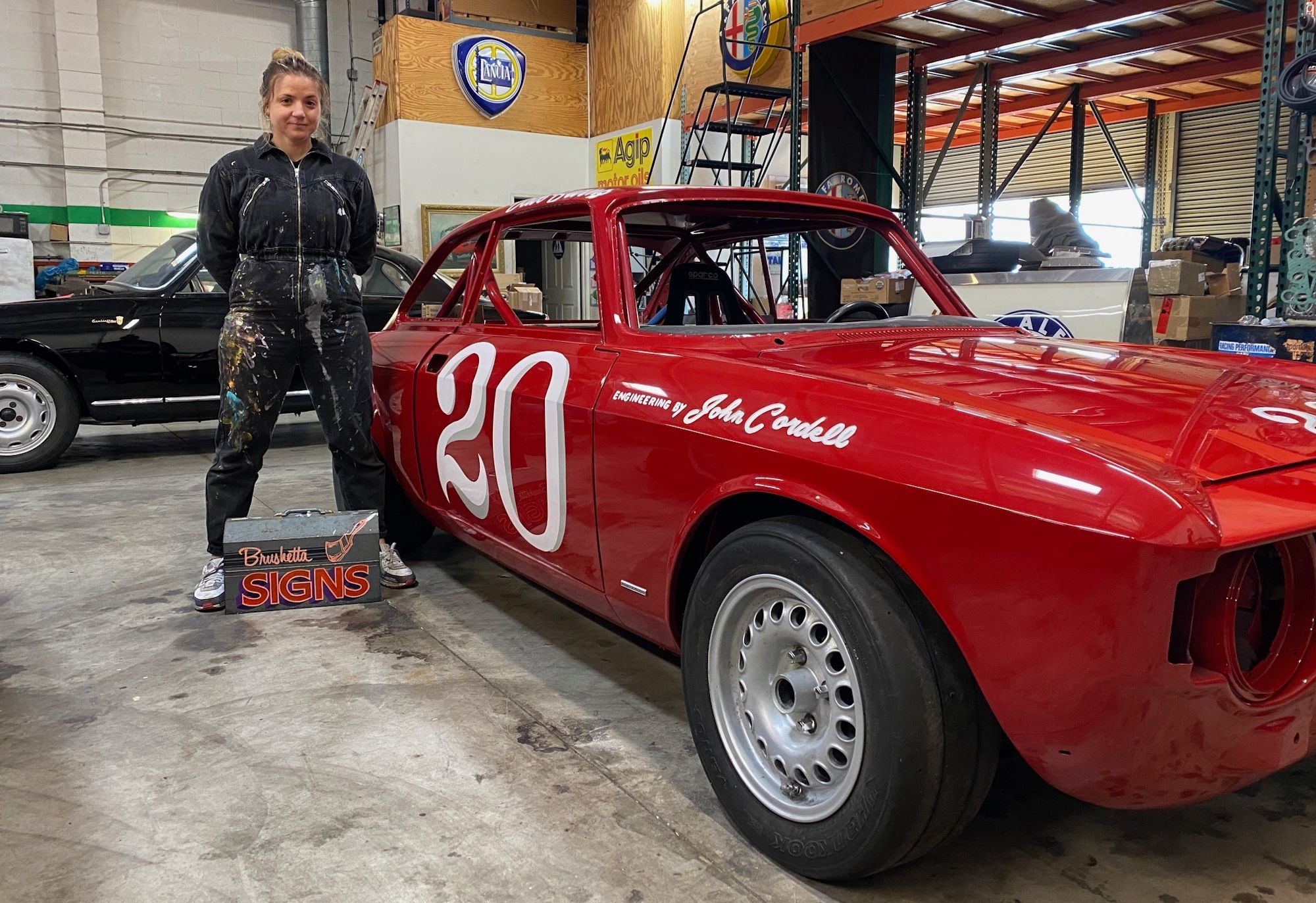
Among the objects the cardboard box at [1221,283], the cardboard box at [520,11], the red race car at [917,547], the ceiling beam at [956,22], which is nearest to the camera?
the red race car at [917,547]

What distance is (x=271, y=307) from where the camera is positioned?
134 inches

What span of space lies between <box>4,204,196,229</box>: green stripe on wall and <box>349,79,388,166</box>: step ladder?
2767mm

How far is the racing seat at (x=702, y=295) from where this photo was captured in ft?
11.6

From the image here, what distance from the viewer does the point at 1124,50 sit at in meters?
8.12

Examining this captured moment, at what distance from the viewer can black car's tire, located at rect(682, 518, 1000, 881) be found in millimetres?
1560

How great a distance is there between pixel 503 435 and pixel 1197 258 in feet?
13.3

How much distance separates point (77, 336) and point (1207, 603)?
260 inches

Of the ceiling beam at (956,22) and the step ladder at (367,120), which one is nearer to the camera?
the ceiling beam at (956,22)

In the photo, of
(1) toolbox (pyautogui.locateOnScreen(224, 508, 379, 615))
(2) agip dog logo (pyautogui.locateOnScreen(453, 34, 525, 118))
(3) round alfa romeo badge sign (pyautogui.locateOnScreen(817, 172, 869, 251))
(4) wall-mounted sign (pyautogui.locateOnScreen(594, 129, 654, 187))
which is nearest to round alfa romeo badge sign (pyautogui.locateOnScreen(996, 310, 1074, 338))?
(3) round alfa romeo badge sign (pyautogui.locateOnScreen(817, 172, 869, 251))

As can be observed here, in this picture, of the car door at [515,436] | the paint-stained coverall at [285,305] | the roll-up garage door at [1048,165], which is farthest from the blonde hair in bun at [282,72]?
the roll-up garage door at [1048,165]

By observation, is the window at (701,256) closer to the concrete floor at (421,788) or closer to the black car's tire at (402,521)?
the concrete floor at (421,788)

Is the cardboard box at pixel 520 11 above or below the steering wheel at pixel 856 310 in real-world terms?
above

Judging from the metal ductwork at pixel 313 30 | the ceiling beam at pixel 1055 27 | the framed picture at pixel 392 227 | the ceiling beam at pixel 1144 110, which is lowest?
the framed picture at pixel 392 227

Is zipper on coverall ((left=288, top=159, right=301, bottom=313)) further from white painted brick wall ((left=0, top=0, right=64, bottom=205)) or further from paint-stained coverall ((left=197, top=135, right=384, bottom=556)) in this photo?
white painted brick wall ((left=0, top=0, right=64, bottom=205))
